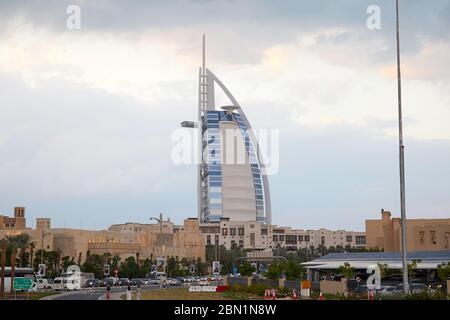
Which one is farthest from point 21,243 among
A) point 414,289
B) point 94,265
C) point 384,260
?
point 414,289

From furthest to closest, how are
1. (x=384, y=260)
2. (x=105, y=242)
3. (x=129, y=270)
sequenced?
1. (x=105, y=242)
2. (x=129, y=270)
3. (x=384, y=260)

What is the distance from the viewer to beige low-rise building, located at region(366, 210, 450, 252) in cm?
7512

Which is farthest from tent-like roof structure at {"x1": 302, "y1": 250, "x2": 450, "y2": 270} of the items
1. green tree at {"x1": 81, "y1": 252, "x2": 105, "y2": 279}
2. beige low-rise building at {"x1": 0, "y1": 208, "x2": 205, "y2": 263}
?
green tree at {"x1": 81, "y1": 252, "x2": 105, "y2": 279}

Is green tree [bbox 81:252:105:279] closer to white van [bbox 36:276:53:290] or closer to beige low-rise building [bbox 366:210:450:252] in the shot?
white van [bbox 36:276:53:290]

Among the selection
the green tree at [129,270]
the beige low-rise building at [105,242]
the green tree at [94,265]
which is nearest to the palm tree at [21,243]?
the beige low-rise building at [105,242]

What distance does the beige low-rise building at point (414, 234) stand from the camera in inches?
2958

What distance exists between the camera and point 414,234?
7725 centimetres

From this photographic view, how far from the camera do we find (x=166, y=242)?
5182 inches

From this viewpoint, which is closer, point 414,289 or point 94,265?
point 414,289

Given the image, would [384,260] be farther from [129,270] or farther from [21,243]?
[21,243]

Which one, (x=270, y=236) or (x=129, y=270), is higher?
(x=270, y=236)
